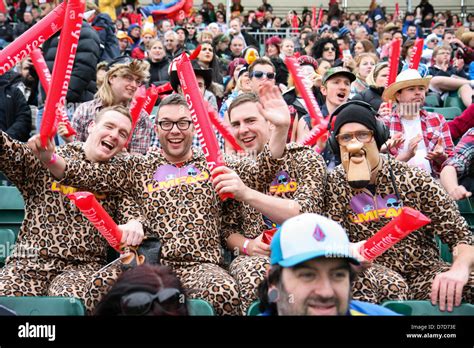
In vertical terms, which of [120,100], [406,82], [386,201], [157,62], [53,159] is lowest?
[386,201]

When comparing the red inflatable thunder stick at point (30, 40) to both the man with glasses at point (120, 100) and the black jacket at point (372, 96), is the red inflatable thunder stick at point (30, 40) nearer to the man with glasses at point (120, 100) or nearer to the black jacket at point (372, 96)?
the man with glasses at point (120, 100)

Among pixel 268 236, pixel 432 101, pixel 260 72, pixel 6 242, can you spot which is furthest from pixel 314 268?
pixel 432 101

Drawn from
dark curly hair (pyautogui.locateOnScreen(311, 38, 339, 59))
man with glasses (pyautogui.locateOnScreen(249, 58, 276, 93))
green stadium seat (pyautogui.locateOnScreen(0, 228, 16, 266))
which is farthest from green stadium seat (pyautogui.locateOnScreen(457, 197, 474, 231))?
dark curly hair (pyautogui.locateOnScreen(311, 38, 339, 59))

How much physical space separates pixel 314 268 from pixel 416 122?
356 centimetres

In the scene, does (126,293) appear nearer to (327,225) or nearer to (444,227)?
(327,225)

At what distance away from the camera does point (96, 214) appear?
3963 millimetres

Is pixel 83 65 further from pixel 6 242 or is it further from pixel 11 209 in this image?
pixel 6 242

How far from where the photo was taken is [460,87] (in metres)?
9.42

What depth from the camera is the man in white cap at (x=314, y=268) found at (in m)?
2.80

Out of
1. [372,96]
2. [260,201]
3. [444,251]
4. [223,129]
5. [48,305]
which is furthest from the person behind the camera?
[372,96]

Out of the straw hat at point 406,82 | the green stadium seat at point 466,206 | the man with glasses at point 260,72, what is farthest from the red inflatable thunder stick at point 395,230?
the man with glasses at point 260,72

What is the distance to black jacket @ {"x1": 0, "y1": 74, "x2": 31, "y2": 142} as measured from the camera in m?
7.38
